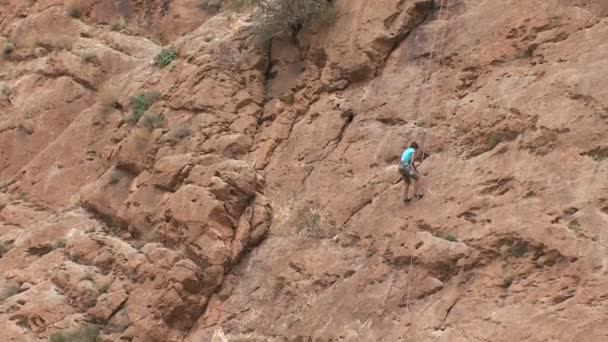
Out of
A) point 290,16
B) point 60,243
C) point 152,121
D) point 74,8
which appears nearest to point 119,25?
point 74,8

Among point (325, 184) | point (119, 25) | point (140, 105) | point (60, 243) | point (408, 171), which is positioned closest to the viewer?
point (408, 171)

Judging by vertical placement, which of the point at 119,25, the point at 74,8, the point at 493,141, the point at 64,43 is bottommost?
the point at 493,141

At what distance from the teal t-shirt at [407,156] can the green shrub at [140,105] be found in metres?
6.73

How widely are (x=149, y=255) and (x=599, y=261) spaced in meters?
A: 7.82

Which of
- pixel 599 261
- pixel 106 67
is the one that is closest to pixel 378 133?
pixel 599 261

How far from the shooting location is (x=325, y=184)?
13.5 metres

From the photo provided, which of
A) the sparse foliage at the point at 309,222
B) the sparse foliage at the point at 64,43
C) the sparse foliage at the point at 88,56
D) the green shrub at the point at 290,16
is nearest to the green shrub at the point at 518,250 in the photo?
the sparse foliage at the point at 309,222

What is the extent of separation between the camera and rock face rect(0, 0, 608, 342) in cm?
1040

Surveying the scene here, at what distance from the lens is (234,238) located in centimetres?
1364

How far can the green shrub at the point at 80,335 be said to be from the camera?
1330 cm

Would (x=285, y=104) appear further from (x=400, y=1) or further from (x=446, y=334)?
(x=446, y=334)

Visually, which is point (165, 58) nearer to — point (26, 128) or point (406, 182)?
point (26, 128)

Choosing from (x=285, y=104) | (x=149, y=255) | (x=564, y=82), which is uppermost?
(x=564, y=82)

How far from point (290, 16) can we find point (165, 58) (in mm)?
3456
